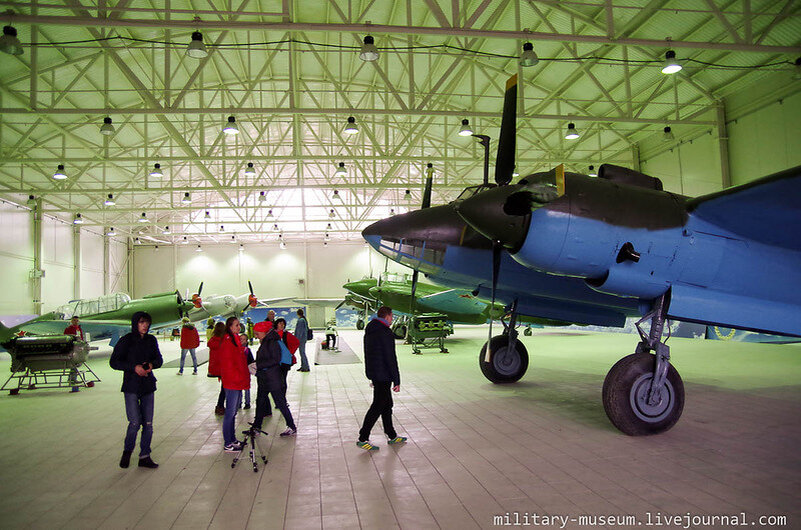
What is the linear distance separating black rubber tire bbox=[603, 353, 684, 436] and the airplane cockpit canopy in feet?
67.9

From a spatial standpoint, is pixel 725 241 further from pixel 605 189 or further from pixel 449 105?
pixel 449 105

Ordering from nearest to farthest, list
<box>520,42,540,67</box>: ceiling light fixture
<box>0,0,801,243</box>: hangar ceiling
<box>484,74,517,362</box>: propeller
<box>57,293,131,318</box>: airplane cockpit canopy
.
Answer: <box>484,74,517,362</box>: propeller → <box>0,0,801,243</box>: hangar ceiling → <box>520,42,540,67</box>: ceiling light fixture → <box>57,293,131,318</box>: airplane cockpit canopy

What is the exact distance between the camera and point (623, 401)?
6219mm

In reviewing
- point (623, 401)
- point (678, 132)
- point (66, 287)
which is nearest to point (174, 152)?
point (66, 287)

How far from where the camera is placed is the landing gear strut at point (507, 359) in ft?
35.2

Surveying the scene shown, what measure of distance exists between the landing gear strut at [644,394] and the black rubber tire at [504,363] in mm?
4480

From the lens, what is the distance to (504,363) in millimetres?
10820

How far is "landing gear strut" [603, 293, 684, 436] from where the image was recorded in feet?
20.4

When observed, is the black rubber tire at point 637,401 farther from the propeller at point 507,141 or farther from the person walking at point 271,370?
the person walking at point 271,370

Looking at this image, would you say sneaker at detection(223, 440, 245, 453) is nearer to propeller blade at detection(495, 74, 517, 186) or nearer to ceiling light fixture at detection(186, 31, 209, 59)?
propeller blade at detection(495, 74, 517, 186)

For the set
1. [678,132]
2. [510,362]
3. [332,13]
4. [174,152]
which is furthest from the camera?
[174,152]

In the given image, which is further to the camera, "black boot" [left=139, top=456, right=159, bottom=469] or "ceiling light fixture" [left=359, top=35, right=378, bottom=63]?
"ceiling light fixture" [left=359, top=35, right=378, bottom=63]

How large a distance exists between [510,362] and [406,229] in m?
4.18

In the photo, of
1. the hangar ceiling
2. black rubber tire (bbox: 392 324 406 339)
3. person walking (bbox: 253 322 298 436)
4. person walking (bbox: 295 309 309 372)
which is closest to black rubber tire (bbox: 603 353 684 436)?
person walking (bbox: 253 322 298 436)
